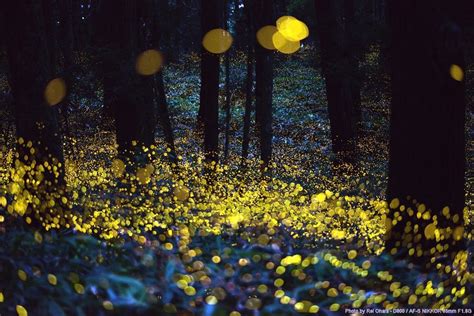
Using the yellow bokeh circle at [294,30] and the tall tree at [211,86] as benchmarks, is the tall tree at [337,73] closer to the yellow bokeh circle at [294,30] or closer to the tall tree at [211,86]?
the tall tree at [211,86]

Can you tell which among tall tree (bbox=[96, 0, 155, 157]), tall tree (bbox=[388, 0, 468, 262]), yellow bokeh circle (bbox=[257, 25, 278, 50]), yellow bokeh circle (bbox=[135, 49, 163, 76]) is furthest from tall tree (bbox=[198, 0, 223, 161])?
tall tree (bbox=[388, 0, 468, 262])

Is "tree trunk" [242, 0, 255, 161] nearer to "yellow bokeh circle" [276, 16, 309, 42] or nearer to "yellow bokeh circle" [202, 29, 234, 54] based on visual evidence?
"yellow bokeh circle" [202, 29, 234, 54]

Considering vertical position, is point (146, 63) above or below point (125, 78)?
above

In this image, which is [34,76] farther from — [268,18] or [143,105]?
[268,18]

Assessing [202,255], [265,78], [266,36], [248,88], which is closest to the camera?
[202,255]

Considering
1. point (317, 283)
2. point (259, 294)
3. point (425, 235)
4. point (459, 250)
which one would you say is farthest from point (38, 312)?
point (459, 250)

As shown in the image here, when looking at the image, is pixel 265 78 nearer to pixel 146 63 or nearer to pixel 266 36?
pixel 266 36

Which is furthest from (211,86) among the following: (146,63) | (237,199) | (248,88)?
(248,88)
